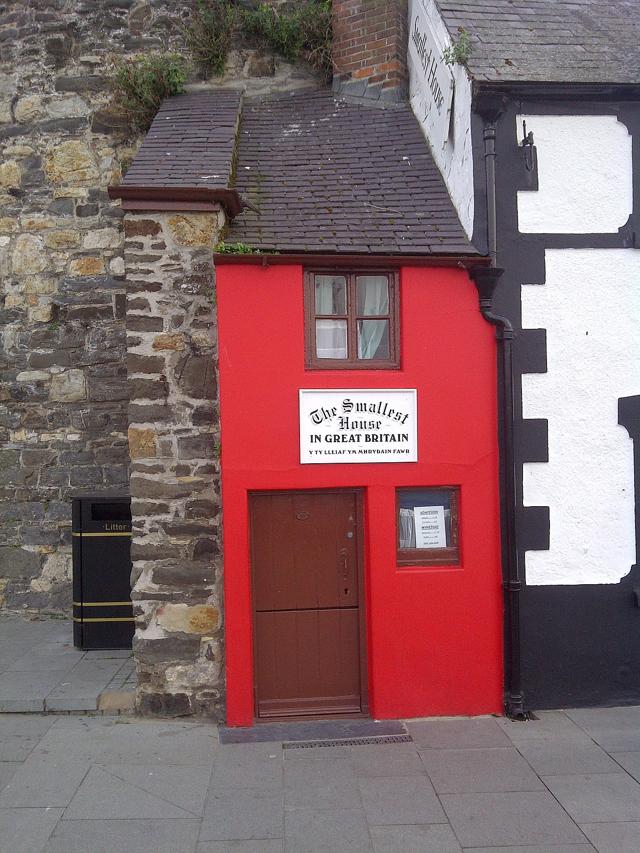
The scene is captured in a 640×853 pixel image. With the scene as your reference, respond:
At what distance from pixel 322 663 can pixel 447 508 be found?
1.70 m

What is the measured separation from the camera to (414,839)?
4281 millimetres

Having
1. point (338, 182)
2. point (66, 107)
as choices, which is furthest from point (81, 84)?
point (338, 182)

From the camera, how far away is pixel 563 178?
636cm

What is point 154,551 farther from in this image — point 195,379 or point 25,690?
point 25,690

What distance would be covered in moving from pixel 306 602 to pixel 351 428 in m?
1.53

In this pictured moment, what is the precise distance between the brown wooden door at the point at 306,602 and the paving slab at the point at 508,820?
63.9 inches

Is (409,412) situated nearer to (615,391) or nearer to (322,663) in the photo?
(615,391)

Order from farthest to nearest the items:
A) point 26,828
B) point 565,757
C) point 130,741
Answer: point 130,741
point 565,757
point 26,828

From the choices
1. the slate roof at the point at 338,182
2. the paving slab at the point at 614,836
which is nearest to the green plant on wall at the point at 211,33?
the slate roof at the point at 338,182

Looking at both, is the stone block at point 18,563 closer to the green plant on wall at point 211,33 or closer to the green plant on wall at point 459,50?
the green plant on wall at point 211,33

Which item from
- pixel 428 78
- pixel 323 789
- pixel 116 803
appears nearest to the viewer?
pixel 116 803

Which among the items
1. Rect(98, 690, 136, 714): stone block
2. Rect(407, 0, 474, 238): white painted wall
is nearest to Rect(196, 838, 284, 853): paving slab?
Rect(98, 690, 136, 714): stone block

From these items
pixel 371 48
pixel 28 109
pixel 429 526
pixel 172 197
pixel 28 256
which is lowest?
pixel 429 526

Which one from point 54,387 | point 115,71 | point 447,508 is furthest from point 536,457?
point 115,71
